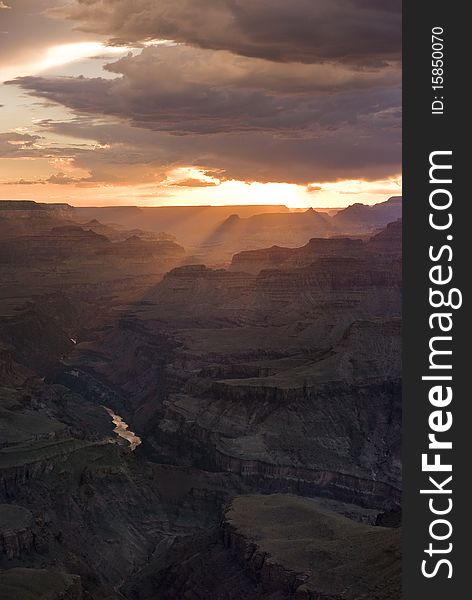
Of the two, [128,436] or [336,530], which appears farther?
[128,436]

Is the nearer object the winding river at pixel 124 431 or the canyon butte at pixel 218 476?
the canyon butte at pixel 218 476

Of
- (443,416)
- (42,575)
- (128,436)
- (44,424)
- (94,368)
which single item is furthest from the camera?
(94,368)

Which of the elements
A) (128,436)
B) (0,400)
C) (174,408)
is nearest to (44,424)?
(0,400)

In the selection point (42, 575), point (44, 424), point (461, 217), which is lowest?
point (42, 575)

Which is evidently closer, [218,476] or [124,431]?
[218,476]

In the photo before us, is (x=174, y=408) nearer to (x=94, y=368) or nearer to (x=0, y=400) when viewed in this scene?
(x=0, y=400)

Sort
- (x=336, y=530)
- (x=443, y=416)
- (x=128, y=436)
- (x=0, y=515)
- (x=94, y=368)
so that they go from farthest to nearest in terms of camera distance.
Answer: (x=94, y=368) < (x=128, y=436) < (x=0, y=515) < (x=336, y=530) < (x=443, y=416)

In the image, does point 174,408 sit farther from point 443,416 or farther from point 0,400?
point 443,416

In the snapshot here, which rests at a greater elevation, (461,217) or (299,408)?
(461,217)

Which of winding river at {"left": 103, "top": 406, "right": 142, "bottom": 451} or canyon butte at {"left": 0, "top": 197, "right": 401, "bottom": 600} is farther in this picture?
winding river at {"left": 103, "top": 406, "right": 142, "bottom": 451}
